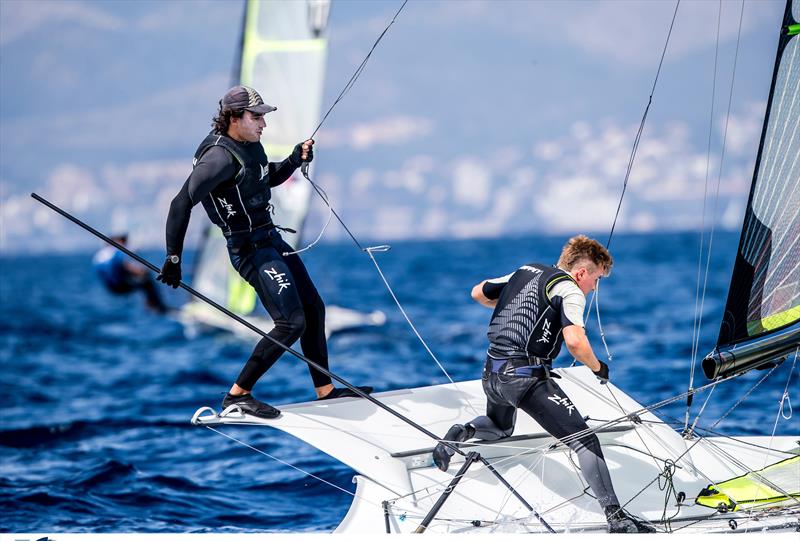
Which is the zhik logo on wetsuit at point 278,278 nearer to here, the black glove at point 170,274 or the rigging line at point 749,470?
the black glove at point 170,274

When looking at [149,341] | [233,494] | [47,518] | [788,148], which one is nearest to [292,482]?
[233,494]

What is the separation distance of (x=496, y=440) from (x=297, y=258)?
1259 millimetres

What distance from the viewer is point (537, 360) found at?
14.3 ft

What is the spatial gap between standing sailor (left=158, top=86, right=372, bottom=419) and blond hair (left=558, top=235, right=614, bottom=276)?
120 cm

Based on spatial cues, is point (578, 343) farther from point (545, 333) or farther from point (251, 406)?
point (251, 406)

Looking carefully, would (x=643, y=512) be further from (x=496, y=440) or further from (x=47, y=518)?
(x=47, y=518)

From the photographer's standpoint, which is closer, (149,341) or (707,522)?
(707,522)

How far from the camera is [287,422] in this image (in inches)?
178

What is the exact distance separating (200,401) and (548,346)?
7068 millimetres

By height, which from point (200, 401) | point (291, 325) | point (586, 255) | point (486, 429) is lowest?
point (486, 429)

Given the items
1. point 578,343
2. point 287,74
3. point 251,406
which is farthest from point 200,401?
point 578,343

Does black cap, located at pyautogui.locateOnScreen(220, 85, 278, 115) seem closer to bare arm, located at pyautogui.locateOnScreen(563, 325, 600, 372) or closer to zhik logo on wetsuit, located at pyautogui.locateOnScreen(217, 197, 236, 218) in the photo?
zhik logo on wetsuit, located at pyautogui.locateOnScreen(217, 197, 236, 218)

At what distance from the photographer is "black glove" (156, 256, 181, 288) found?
13.3 feet

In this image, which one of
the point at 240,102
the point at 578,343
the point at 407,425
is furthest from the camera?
the point at 407,425
